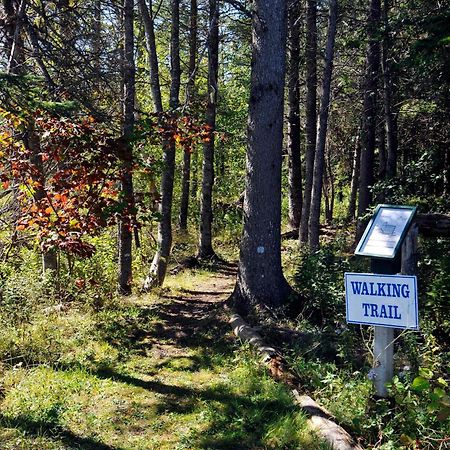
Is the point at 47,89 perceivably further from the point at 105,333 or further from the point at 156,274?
the point at 156,274

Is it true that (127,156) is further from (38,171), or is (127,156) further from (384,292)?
(384,292)

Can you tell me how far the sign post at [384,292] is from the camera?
12.4 ft

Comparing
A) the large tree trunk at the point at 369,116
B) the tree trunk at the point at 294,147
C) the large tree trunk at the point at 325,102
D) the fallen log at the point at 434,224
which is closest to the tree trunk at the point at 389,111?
the large tree trunk at the point at 369,116

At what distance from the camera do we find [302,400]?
4719 millimetres

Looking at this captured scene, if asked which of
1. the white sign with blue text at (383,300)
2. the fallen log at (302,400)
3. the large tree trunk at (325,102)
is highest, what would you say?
the large tree trunk at (325,102)

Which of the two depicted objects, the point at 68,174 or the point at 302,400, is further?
the point at 68,174

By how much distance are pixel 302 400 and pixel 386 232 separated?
1.80 metres

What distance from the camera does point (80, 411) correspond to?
486cm

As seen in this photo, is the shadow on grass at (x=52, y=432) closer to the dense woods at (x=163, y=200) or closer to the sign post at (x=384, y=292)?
the dense woods at (x=163, y=200)

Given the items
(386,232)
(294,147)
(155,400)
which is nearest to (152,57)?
(155,400)

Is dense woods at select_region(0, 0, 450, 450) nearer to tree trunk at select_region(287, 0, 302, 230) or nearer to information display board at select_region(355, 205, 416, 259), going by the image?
information display board at select_region(355, 205, 416, 259)

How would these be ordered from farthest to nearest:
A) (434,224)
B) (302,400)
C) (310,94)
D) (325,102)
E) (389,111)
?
(310,94) < (389,111) < (325,102) < (434,224) < (302,400)

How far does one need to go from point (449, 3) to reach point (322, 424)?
915cm

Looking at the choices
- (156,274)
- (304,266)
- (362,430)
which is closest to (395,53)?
(304,266)
